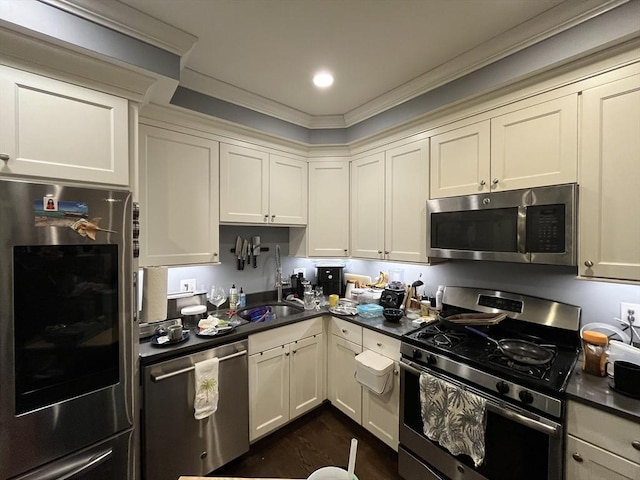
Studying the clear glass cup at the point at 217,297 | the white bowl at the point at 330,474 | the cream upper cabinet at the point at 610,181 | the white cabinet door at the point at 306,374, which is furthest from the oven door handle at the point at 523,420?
the clear glass cup at the point at 217,297

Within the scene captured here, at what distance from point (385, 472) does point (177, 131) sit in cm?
279

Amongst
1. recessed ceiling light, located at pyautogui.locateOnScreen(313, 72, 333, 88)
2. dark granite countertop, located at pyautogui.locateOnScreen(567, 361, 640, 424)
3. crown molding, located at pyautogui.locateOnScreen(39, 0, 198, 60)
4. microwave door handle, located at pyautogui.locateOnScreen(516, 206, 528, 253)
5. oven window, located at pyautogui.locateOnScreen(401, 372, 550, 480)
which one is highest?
recessed ceiling light, located at pyautogui.locateOnScreen(313, 72, 333, 88)

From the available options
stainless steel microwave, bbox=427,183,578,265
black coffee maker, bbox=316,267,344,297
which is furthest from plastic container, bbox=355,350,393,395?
black coffee maker, bbox=316,267,344,297

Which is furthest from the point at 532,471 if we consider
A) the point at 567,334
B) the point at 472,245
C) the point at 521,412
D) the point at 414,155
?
the point at 414,155

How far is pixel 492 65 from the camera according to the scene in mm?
1685

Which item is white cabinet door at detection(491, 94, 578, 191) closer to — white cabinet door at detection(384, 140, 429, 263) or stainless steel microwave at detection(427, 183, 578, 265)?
stainless steel microwave at detection(427, 183, 578, 265)

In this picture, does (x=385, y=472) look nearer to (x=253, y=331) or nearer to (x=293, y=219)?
(x=253, y=331)

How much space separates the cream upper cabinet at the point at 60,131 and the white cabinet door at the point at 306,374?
1.73 meters

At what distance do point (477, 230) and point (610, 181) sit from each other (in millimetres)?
640

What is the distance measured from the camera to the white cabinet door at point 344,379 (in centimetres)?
220

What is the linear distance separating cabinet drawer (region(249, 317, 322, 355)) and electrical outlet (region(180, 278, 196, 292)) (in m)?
0.69

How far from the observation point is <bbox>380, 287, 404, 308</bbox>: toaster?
2.36m

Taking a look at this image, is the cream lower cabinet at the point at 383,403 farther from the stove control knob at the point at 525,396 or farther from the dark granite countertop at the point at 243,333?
the stove control knob at the point at 525,396

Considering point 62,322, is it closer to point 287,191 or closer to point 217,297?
point 217,297
